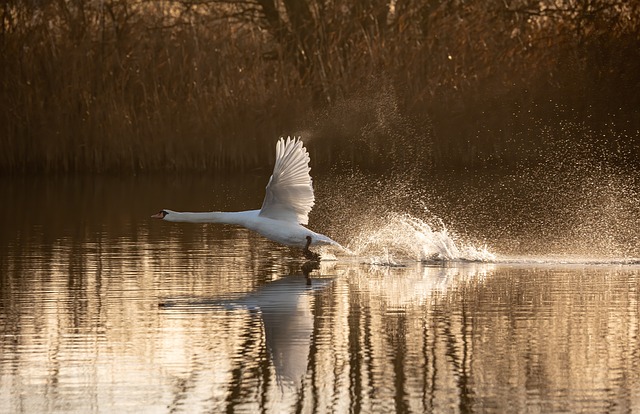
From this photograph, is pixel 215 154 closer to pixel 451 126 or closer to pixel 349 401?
pixel 451 126

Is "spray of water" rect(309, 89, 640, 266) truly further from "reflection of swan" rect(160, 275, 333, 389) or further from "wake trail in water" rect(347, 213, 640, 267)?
"reflection of swan" rect(160, 275, 333, 389)

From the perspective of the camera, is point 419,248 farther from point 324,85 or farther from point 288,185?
point 324,85

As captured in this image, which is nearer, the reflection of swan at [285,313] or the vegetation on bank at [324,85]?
the reflection of swan at [285,313]

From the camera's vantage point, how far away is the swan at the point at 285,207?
12.2m

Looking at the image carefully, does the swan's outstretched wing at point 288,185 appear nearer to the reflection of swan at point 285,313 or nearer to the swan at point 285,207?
the swan at point 285,207

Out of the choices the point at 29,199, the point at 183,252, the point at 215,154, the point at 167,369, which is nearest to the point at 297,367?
the point at 167,369

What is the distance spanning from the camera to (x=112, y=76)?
84.5ft

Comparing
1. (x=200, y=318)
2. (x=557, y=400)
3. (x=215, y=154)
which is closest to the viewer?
(x=557, y=400)

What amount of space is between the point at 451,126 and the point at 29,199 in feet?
29.2

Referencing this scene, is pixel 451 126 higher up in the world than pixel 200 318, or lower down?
higher up

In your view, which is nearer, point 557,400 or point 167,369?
point 557,400

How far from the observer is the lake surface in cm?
667

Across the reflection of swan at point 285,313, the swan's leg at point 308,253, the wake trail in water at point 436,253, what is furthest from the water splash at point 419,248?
the reflection of swan at point 285,313

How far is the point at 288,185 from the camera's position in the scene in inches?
485
